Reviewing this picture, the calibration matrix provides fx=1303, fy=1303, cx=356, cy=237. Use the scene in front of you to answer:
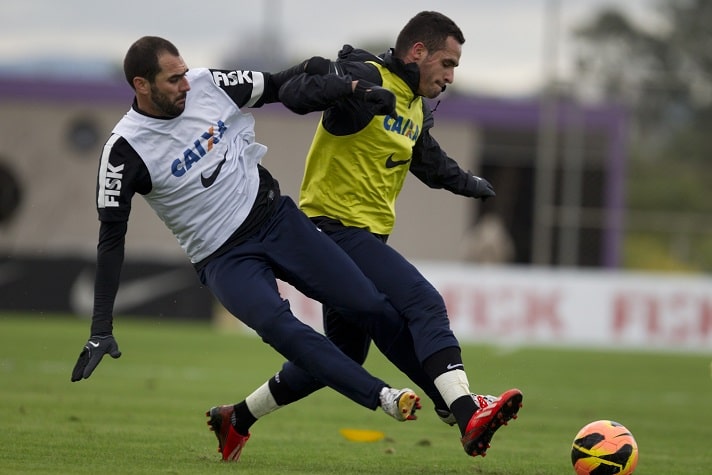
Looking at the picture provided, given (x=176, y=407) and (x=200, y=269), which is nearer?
(x=200, y=269)

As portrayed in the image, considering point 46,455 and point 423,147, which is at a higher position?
point 423,147

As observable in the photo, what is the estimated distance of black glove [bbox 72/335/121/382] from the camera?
6746mm

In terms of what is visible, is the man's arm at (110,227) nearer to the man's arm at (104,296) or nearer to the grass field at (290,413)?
the man's arm at (104,296)

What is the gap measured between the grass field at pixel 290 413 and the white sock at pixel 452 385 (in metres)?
0.63

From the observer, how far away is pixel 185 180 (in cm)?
692

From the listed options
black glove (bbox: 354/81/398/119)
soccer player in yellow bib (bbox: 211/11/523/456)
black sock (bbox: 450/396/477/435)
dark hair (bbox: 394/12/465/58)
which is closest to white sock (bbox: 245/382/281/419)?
soccer player in yellow bib (bbox: 211/11/523/456)

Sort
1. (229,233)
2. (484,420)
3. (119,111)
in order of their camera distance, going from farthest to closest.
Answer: (119,111)
(229,233)
(484,420)

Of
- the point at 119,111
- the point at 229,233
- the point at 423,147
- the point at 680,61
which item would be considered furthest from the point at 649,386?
the point at 119,111

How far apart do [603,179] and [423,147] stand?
66.3 feet

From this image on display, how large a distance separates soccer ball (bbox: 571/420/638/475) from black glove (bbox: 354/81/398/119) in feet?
6.80

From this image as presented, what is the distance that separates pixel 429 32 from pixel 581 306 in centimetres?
1448

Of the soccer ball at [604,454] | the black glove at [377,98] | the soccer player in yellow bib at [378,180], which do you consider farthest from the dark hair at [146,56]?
the soccer ball at [604,454]

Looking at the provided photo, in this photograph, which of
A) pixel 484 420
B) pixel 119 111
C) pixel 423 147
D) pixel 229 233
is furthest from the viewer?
pixel 119 111

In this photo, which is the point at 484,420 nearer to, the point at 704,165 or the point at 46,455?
the point at 46,455
